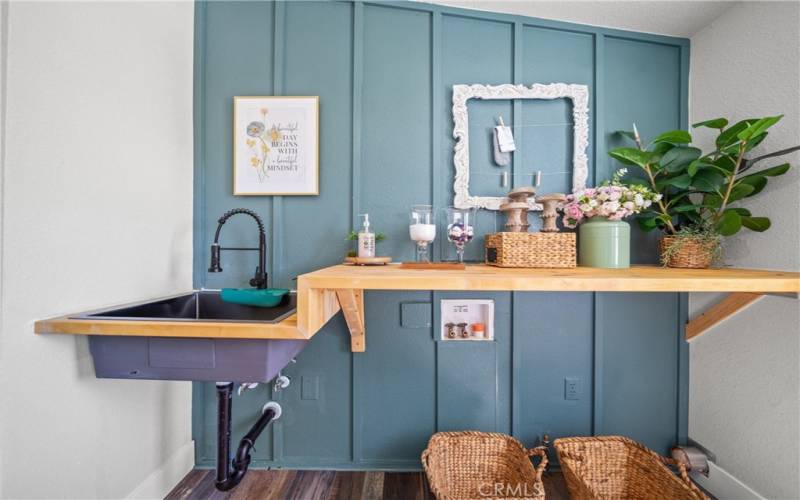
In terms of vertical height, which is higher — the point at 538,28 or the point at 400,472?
the point at 538,28

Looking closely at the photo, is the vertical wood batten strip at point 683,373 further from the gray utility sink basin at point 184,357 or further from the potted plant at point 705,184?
the gray utility sink basin at point 184,357

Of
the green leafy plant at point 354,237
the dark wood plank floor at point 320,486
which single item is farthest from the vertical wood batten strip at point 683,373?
the green leafy plant at point 354,237

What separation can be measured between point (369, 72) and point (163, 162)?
106cm

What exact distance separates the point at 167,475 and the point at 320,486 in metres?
0.68

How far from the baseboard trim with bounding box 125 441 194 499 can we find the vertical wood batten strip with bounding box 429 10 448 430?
3.98 ft

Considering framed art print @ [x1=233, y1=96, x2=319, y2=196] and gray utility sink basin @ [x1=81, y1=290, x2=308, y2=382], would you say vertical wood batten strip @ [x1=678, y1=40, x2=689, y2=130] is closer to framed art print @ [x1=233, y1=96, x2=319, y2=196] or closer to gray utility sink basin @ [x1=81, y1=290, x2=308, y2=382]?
framed art print @ [x1=233, y1=96, x2=319, y2=196]

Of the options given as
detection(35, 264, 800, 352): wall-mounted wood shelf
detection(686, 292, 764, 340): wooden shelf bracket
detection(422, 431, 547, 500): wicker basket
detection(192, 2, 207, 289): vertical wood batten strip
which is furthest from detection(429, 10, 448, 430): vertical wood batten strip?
detection(686, 292, 764, 340): wooden shelf bracket

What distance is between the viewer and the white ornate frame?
1.59 meters

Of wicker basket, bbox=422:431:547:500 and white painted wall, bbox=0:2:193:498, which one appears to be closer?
white painted wall, bbox=0:2:193:498

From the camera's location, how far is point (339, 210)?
63.7 inches

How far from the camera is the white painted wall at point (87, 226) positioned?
93cm

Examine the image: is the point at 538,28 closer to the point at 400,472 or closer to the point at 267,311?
the point at 267,311

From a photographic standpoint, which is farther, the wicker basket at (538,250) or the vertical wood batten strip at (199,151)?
the vertical wood batten strip at (199,151)

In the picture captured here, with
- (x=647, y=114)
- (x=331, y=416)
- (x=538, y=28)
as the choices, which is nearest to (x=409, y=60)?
(x=538, y=28)
